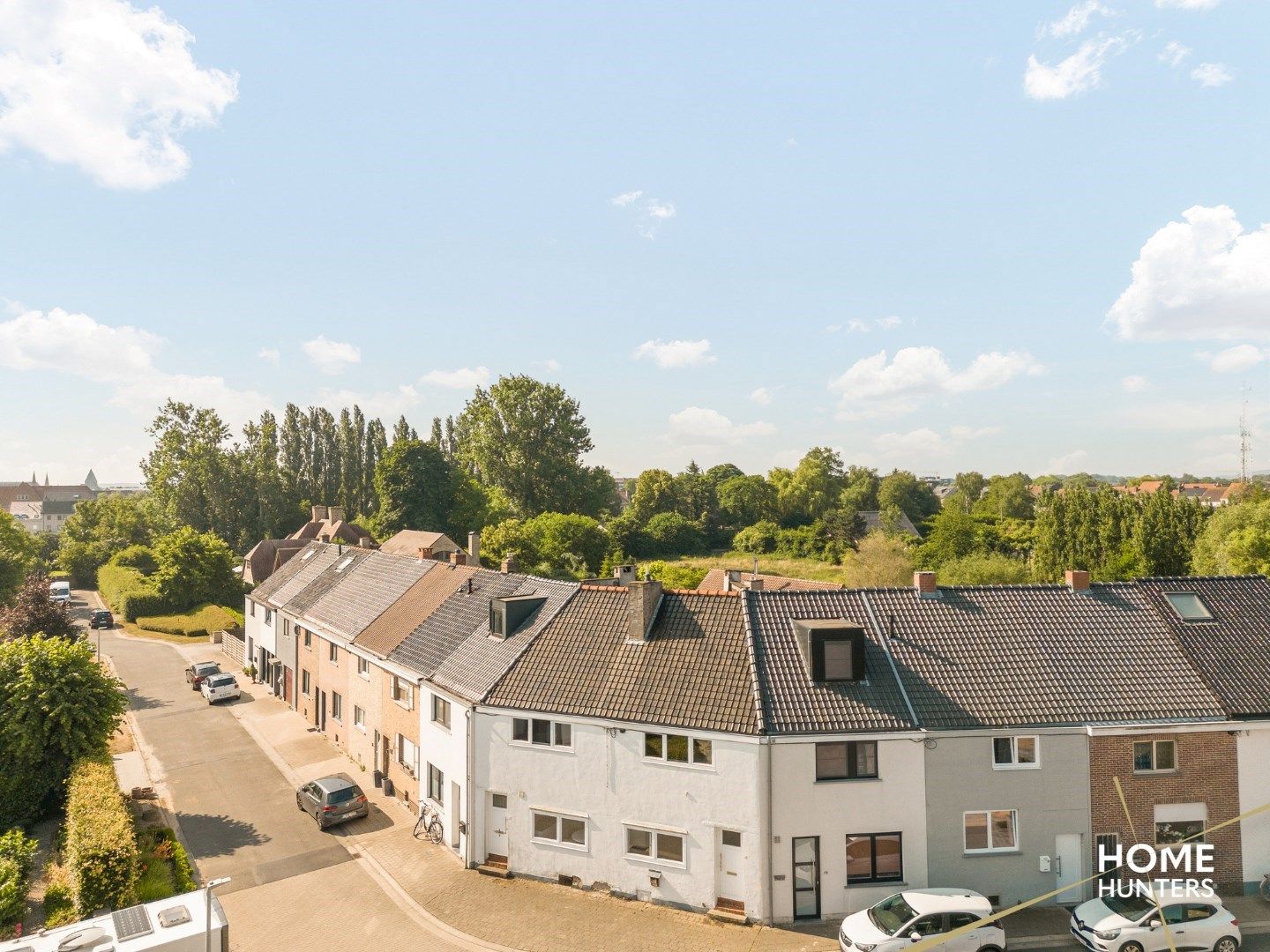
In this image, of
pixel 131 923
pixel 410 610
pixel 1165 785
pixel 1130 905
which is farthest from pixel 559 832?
pixel 1165 785

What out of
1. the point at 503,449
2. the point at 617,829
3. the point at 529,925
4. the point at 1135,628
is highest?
the point at 503,449

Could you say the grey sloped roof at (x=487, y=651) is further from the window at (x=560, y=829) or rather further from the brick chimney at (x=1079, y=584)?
the brick chimney at (x=1079, y=584)

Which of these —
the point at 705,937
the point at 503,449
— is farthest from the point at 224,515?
the point at 705,937

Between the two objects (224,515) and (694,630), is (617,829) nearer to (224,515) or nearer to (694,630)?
(694,630)

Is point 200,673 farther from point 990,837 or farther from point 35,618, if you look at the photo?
point 990,837

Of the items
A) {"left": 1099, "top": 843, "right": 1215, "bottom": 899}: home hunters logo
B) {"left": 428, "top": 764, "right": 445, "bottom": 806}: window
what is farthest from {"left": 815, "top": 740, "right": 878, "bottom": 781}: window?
{"left": 428, "top": 764, "right": 445, "bottom": 806}: window
